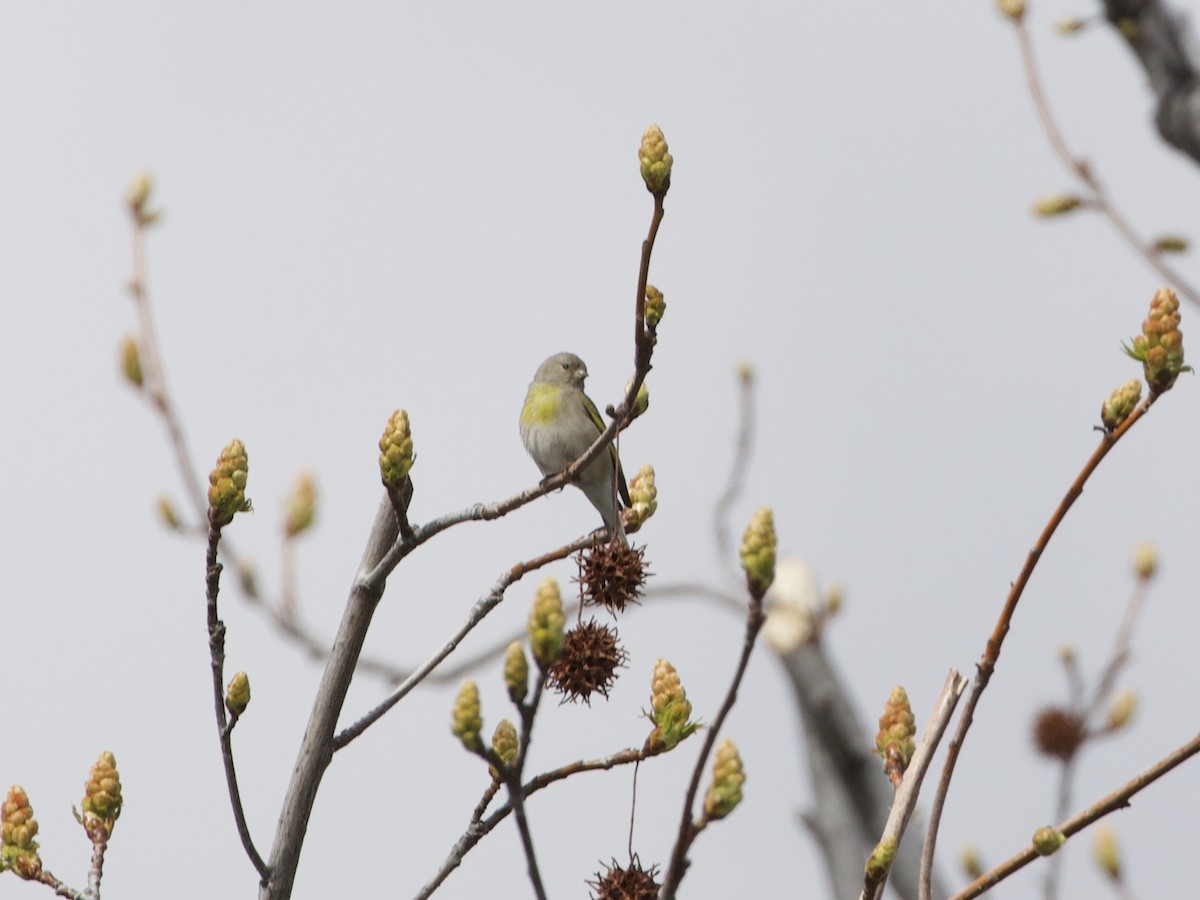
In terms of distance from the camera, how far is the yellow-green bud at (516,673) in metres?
1.87

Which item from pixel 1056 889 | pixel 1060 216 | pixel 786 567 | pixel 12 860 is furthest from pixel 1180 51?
pixel 12 860

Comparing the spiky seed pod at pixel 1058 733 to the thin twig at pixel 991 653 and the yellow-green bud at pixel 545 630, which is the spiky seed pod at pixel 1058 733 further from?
the yellow-green bud at pixel 545 630

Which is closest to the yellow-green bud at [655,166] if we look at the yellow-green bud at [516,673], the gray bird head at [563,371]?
the yellow-green bud at [516,673]

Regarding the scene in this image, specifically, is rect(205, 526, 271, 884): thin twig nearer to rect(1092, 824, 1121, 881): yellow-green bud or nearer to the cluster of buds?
the cluster of buds

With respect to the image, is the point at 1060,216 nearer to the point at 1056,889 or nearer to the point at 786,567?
the point at 1056,889

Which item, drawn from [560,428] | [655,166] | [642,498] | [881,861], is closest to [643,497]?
[642,498]

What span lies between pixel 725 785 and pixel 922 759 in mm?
370

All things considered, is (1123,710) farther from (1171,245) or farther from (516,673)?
(516,673)

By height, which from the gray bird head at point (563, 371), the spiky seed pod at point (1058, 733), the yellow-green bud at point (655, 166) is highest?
the gray bird head at point (563, 371)

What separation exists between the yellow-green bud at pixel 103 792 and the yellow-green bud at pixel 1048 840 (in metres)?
1.89

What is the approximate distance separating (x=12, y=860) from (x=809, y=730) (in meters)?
7.21

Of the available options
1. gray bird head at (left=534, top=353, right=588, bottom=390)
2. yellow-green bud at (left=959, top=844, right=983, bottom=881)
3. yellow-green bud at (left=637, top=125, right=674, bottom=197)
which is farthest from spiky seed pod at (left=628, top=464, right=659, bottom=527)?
gray bird head at (left=534, top=353, right=588, bottom=390)

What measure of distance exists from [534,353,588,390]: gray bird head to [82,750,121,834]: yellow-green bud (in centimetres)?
502

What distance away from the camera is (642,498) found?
133 inches
